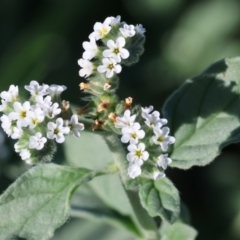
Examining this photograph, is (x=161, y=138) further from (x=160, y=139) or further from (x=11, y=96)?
(x=11, y=96)

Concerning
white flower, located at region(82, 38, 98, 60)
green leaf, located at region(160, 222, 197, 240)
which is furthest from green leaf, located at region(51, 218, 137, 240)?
white flower, located at region(82, 38, 98, 60)

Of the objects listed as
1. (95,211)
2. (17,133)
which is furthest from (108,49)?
(95,211)

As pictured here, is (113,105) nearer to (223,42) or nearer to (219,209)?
(219,209)

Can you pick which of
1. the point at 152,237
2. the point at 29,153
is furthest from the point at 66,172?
the point at 152,237

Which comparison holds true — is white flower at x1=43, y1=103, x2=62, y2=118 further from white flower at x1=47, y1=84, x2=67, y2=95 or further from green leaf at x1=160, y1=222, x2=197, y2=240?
green leaf at x1=160, y1=222, x2=197, y2=240

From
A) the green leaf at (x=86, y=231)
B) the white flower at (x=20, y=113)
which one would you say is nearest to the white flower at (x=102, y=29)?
the white flower at (x=20, y=113)
